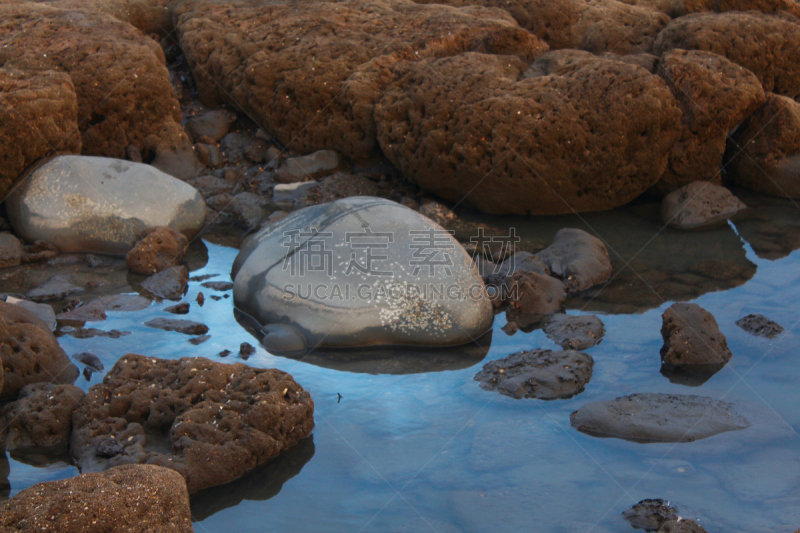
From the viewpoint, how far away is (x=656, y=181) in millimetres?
7023

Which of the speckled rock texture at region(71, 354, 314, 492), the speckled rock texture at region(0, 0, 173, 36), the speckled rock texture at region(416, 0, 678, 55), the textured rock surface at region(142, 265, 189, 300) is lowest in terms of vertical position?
the textured rock surface at region(142, 265, 189, 300)

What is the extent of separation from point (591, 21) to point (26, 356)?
7.53 m

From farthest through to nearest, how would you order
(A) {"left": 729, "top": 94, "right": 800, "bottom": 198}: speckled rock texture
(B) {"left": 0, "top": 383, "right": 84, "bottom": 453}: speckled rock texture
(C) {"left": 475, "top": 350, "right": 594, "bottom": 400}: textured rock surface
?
(A) {"left": 729, "top": 94, "right": 800, "bottom": 198}: speckled rock texture
(C) {"left": 475, "top": 350, "right": 594, "bottom": 400}: textured rock surface
(B) {"left": 0, "top": 383, "right": 84, "bottom": 453}: speckled rock texture

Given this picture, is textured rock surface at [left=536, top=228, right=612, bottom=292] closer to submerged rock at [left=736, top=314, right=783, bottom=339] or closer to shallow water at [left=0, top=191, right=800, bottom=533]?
shallow water at [left=0, top=191, right=800, bottom=533]

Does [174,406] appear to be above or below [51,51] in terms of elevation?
below

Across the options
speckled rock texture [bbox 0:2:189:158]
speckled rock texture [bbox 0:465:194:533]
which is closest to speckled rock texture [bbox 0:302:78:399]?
speckled rock texture [bbox 0:465:194:533]

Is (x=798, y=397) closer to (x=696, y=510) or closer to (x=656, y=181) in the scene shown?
(x=696, y=510)

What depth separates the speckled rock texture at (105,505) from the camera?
7.47 ft

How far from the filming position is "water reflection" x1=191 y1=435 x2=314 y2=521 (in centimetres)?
321

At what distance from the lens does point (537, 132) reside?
6598 mm

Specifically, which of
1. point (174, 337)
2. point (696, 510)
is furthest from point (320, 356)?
point (696, 510)

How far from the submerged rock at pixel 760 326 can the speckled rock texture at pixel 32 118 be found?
6.02 meters

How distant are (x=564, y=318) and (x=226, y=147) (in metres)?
4.73

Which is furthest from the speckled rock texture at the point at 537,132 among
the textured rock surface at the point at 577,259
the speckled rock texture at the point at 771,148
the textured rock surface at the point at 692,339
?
the textured rock surface at the point at 692,339
